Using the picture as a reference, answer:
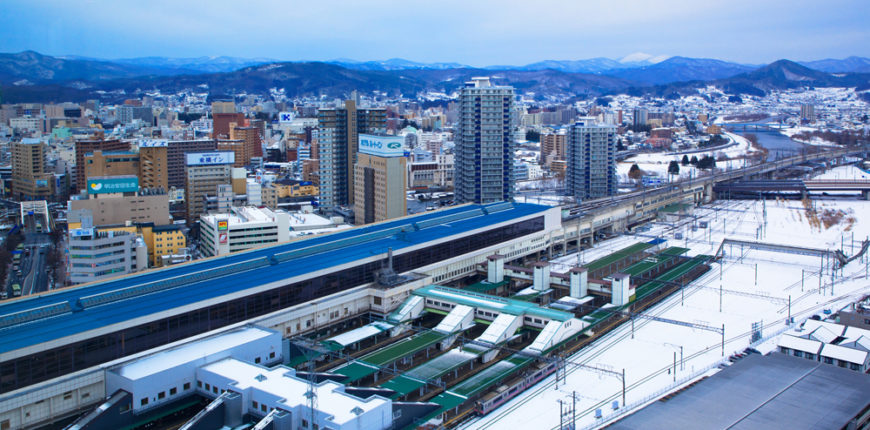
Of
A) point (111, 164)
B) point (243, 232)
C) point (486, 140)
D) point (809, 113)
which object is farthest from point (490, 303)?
point (809, 113)

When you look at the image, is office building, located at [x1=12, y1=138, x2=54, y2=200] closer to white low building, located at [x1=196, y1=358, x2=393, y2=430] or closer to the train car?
white low building, located at [x1=196, y1=358, x2=393, y2=430]

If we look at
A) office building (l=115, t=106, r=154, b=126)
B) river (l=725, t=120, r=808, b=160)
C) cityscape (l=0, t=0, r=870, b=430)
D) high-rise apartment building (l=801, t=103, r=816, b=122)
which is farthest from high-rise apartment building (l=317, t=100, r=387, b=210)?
high-rise apartment building (l=801, t=103, r=816, b=122)

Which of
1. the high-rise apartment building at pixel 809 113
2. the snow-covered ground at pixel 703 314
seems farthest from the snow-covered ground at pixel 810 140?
the snow-covered ground at pixel 703 314

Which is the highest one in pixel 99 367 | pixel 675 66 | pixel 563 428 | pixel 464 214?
pixel 675 66

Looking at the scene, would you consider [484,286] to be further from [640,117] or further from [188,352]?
[640,117]

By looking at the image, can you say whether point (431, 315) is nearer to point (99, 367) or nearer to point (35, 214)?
point (99, 367)

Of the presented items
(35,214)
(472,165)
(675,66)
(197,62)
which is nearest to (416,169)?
(472,165)

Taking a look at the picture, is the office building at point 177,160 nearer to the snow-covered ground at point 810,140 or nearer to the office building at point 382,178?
the office building at point 382,178
